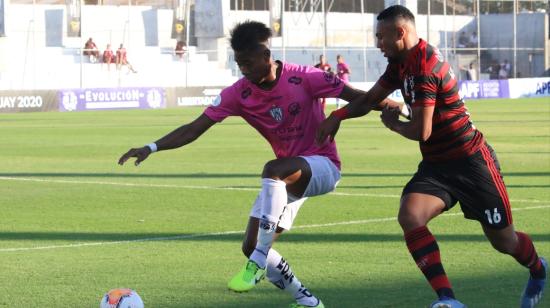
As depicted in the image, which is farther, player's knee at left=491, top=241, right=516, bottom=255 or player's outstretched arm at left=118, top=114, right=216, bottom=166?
player's outstretched arm at left=118, top=114, right=216, bottom=166

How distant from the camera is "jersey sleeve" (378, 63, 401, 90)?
7738 mm

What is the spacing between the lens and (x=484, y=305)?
26.8 ft

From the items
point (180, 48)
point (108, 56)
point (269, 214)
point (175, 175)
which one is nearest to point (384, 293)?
point (269, 214)

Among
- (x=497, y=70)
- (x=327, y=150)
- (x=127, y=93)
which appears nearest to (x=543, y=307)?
(x=327, y=150)

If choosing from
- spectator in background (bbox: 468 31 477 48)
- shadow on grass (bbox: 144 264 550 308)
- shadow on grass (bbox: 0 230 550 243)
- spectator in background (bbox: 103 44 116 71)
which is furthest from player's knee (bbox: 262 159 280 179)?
spectator in background (bbox: 468 31 477 48)

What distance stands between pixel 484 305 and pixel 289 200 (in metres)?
1.54

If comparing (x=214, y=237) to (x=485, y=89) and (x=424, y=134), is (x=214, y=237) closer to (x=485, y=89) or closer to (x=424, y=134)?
(x=424, y=134)

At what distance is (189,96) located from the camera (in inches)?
1923

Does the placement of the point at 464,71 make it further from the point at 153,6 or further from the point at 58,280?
the point at 58,280

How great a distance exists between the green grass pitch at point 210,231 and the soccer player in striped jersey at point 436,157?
801 millimetres

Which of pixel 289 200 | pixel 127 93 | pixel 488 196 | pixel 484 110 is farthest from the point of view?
pixel 127 93

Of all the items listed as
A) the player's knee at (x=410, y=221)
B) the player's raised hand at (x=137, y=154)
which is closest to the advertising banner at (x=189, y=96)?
the player's raised hand at (x=137, y=154)

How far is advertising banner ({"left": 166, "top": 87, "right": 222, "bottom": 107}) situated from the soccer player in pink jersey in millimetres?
40165

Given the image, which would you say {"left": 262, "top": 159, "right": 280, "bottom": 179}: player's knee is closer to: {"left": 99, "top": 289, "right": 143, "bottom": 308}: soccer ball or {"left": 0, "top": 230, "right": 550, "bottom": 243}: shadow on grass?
{"left": 99, "top": 289, "right": 143, "bottom": 308}: soccer ball
